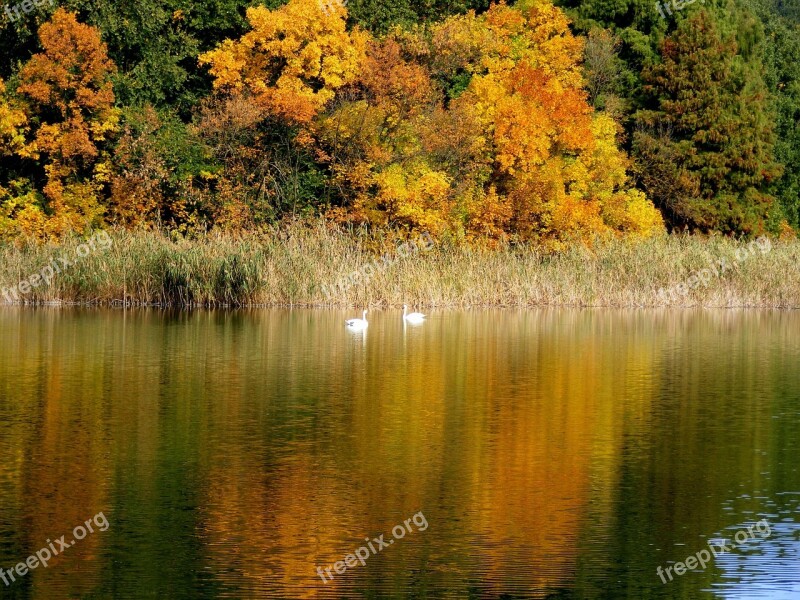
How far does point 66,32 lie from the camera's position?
1538 inches

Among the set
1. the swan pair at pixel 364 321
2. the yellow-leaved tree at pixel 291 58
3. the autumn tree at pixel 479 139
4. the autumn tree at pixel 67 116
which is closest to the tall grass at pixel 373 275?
the autumn tree at pixel 479 139

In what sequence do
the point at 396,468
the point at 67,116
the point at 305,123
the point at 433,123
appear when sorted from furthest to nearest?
the point at 433,123
the point at 305,123
the point at 67,116
the point at 396,468

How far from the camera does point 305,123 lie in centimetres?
4128

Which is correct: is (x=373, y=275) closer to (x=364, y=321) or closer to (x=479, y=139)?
(x=364, y=321)

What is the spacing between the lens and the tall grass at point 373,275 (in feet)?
108

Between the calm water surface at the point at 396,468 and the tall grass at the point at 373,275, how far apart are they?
9760 mm

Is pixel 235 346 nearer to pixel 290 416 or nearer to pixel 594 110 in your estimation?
pixel 290 416

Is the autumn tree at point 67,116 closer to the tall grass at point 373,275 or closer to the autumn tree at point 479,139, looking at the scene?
the tall grass at point 373,275

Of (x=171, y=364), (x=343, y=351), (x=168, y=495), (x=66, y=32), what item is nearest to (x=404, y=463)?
(x=168, y=495)

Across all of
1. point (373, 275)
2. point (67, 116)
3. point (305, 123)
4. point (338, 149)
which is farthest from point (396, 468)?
point (67, 116)

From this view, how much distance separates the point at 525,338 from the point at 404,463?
12921 mm

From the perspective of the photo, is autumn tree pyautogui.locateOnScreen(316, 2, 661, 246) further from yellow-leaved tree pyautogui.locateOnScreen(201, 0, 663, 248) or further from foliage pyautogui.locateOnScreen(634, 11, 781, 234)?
foliage pyautogui.locateOnScreen(634, 11, 781, 234)

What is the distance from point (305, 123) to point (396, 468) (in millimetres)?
29688

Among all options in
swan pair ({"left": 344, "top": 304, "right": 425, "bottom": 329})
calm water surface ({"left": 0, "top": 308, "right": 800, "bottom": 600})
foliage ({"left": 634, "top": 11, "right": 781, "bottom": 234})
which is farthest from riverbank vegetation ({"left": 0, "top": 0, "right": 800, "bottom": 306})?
calm water surface ({"left": 0, "top": 308, "right": 800, "bottom": 600})
